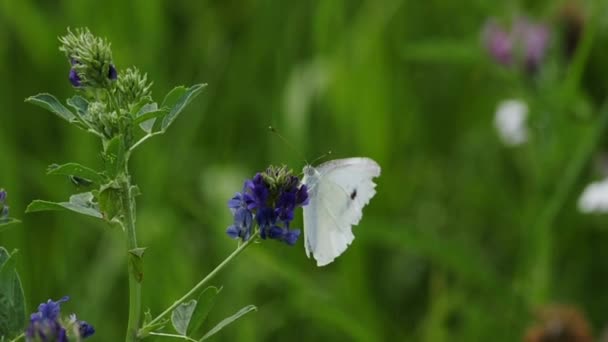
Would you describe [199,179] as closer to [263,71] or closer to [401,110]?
[263,71]

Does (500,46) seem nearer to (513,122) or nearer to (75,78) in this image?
(513,122)

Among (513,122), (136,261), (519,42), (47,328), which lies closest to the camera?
(47,328)

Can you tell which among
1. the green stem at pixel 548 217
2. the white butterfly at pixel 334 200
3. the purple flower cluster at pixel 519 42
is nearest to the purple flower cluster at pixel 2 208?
the white butterfly at pixel 334 200

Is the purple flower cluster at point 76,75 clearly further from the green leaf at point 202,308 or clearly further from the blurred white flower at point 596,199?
the blurred white flower at point 596,199

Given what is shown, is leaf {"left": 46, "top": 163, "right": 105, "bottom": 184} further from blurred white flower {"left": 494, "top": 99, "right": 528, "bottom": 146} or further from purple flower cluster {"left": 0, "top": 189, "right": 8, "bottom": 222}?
blurred white flower {"left": 494, "top": 99, "right": 528, "bottom": 146}

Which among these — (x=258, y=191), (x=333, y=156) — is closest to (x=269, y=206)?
(x=258, y=191)

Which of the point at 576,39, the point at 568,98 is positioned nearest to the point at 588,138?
the point at 568,98
